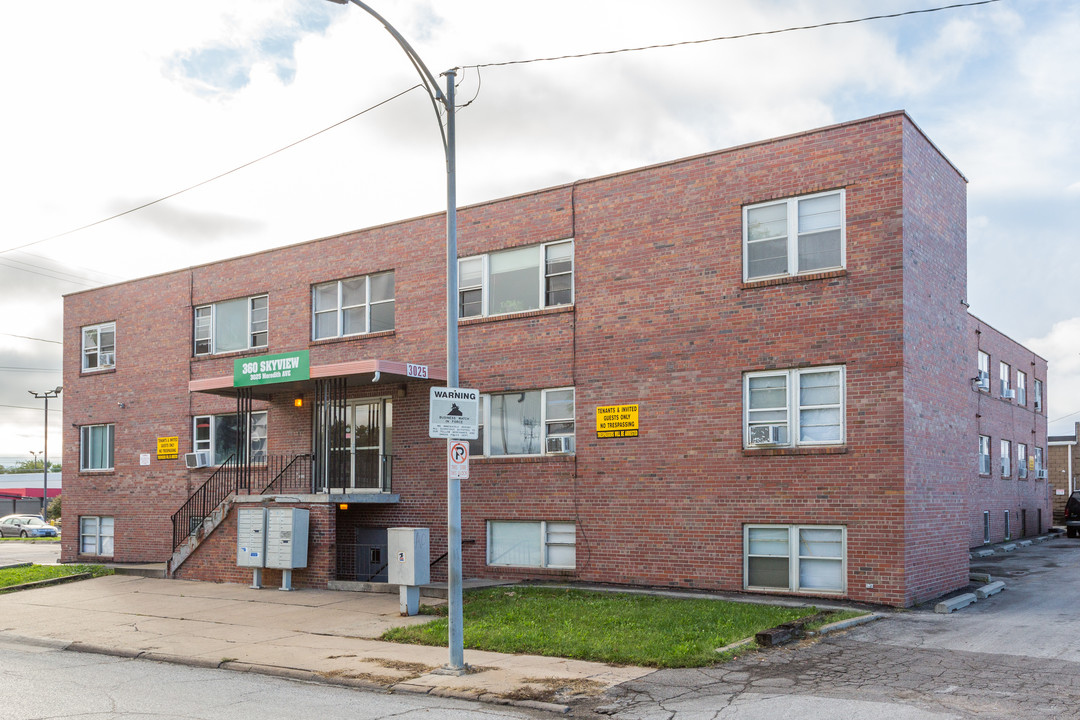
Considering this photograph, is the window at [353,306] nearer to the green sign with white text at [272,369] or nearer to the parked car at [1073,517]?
the green sign with white text at [272,369]

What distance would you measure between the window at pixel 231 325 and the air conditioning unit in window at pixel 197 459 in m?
2.62

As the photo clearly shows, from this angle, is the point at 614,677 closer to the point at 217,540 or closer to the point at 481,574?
the point at 481,574

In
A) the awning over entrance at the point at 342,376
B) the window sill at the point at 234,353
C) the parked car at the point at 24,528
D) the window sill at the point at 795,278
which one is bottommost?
the parked car at the point at 24,528

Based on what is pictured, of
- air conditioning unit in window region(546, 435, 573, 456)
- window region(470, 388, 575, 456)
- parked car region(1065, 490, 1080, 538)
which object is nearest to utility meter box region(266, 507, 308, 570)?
window region(470, 388, 575, 456)

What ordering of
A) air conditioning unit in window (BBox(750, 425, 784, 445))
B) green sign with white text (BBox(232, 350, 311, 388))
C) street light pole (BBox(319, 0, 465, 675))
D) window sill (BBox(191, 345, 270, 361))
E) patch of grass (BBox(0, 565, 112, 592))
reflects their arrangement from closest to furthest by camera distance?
street light pole (BBox(319, 0, 465, 675)), air conditioning unit in window (BBox(750, 425, 784, 445)), green sign with white text (BBox(232, 350, 311, 388)), patch of grass (BBox(0, 565, 112, 592)), window sill (BBox(191, 345, 270, 361))

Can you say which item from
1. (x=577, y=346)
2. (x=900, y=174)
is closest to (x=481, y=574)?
(x=577, y=346)

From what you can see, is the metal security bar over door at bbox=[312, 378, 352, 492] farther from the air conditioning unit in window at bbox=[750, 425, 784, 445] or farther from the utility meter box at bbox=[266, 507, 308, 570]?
the air conditioning unit in window at bbox=[750, 425, 784, 445]

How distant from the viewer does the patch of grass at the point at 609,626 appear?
1131cm

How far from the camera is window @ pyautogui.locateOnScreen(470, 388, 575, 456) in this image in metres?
18.8

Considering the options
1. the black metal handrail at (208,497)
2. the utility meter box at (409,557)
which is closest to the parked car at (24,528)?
the black metal handrail at (208,497)

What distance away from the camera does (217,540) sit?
20.3 m

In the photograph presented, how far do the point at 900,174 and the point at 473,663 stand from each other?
10071mm

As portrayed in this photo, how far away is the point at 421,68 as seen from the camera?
1145 centimetres

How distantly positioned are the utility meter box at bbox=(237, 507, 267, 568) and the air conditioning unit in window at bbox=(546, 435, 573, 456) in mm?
5870
